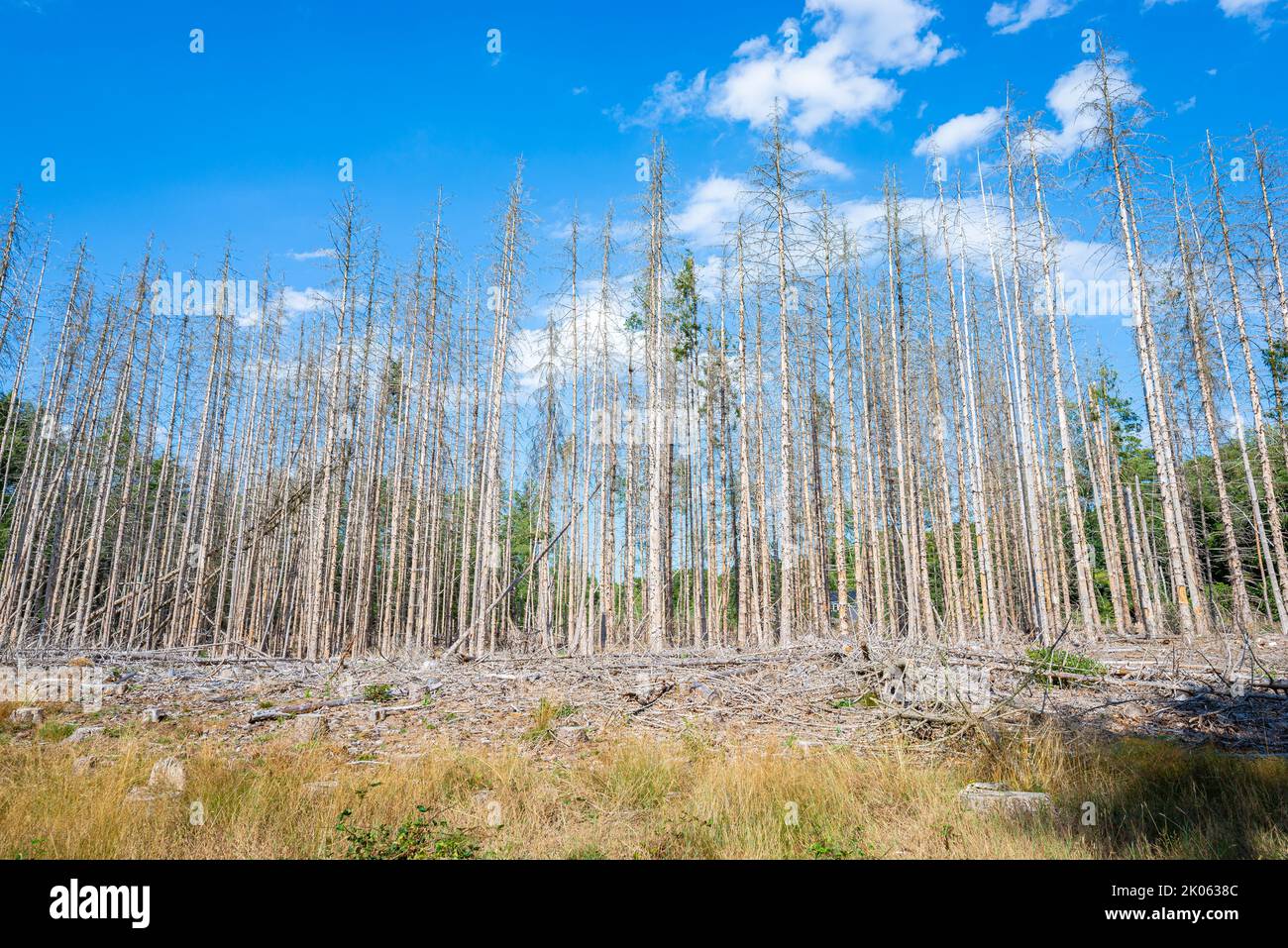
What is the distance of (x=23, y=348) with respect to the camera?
48.3 ft

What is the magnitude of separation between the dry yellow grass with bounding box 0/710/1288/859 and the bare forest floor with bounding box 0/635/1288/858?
0.8 inches

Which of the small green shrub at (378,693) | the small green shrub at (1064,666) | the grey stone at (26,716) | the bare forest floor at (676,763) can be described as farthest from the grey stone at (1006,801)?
the grey stone at (26,716)

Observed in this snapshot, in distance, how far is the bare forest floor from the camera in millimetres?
3982

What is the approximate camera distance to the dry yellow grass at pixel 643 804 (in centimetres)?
386

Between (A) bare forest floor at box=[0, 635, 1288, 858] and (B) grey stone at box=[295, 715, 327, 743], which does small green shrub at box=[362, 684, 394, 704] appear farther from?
(B) grey stone at box=[295, 715, 327, 743]

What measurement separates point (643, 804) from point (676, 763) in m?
0.74

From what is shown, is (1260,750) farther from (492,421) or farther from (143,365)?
(143,365)

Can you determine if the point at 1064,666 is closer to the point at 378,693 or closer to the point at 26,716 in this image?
the point at 378,693

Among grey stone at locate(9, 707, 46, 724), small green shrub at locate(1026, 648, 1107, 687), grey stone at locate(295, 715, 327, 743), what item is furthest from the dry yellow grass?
small green shrub at locate(1026, 648, 1107, 687)

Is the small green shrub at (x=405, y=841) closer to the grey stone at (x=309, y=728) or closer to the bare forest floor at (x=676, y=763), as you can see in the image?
the bare forest floor at (x=676, y=763)

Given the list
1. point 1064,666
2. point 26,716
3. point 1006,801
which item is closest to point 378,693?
point 26,716

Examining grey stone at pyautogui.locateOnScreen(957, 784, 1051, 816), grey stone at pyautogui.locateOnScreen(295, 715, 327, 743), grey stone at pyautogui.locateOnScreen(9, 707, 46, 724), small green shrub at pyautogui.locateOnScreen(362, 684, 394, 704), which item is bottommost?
grey stone at pyautogui.locateOnScreen(957, 784, 1051, 816)
